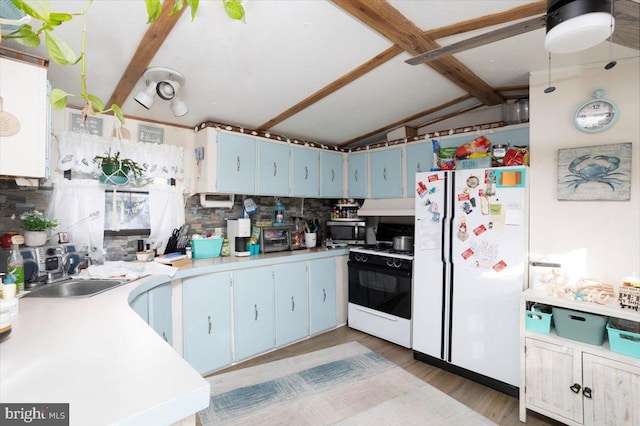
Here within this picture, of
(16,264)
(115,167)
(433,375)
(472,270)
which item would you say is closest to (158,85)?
(115,167)

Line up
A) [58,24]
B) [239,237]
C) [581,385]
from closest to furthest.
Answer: [58,24] → [581,385] → [239,237]

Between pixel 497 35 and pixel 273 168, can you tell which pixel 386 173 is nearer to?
pixel 273 168

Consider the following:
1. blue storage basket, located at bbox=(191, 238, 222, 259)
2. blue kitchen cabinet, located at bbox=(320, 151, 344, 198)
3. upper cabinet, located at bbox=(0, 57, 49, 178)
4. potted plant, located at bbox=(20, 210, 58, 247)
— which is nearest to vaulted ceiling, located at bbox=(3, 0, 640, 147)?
upper cabinet, located at bbox=(0, 57, 49, 178)

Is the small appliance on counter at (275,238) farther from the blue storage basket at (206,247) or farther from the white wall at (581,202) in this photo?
the white wall at (581,202)

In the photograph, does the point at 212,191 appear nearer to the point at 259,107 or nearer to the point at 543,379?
the point at 259,107

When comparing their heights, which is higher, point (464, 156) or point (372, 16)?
point (372, 16)

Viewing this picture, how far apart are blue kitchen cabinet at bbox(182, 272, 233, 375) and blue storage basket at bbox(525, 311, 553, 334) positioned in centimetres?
232

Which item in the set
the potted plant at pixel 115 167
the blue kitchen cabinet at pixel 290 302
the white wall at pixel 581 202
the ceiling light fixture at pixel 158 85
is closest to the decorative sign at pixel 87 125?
the potted plant at pixel 115 167

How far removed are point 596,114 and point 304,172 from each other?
8.53ft

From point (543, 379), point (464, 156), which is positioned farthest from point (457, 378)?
point (464, 156)

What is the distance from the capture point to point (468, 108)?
341 centimetres

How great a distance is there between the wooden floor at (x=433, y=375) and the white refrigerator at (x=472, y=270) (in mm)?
82

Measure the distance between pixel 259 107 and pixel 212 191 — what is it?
909 mm

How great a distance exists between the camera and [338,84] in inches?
103
